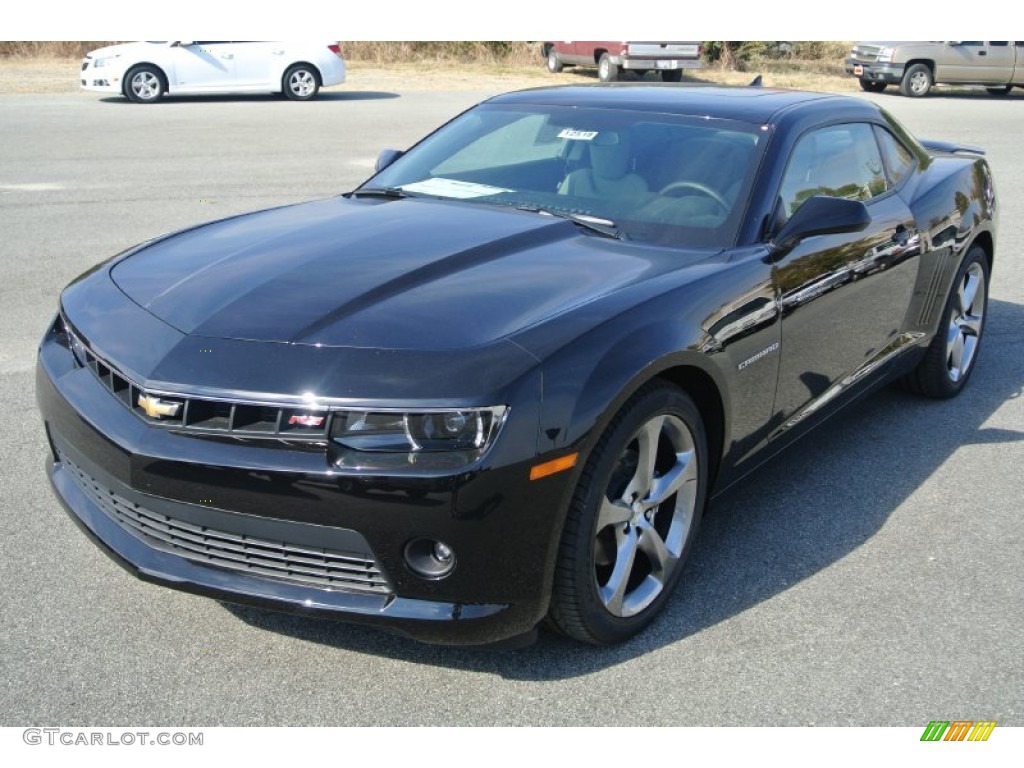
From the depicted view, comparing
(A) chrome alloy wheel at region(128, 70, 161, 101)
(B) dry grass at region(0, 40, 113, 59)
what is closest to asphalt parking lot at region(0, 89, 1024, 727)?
(A) chrome alloy wheel at region(128, 70, 161, 101)

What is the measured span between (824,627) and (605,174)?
189 centimetres

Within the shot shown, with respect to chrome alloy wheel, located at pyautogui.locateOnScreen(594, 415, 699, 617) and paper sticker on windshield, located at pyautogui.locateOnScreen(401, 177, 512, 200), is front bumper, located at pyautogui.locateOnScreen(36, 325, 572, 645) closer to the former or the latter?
chrome alloy wheel, located at pyautogui.locateOnScreen(594, 415, 699, 617)

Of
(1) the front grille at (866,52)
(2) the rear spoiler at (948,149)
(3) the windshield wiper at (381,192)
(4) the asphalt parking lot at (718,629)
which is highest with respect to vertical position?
(1) the front grille at (866,52)

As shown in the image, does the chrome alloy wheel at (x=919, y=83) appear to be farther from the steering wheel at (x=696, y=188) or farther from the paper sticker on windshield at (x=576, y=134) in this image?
the steering wheel at (x=696, y=188)

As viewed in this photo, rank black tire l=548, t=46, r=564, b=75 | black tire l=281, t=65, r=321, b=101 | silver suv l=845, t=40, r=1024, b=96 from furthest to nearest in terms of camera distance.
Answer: black tire l=548, t=46, r=564, b=75 < silver suv l=845, t=40, r=1024, b=96 < black tire l=281, t=65, r=321, b=101

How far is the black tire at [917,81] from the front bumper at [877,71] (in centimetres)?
17

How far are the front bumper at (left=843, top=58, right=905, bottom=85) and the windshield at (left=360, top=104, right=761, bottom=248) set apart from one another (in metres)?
21.5

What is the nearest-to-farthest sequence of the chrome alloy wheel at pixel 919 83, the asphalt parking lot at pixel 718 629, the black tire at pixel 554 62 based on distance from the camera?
the asphalt parking lot at pixel 718 629 < the chrome alloy wheel at pixel 919 83 < the black tire at pixel 554 62

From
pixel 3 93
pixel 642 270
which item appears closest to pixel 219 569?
pixel 642 270

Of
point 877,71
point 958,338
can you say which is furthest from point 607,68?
point 958,338

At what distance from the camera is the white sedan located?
61.7 feet

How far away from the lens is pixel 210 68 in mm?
19516

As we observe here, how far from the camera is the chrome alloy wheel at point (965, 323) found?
5.63 meters
